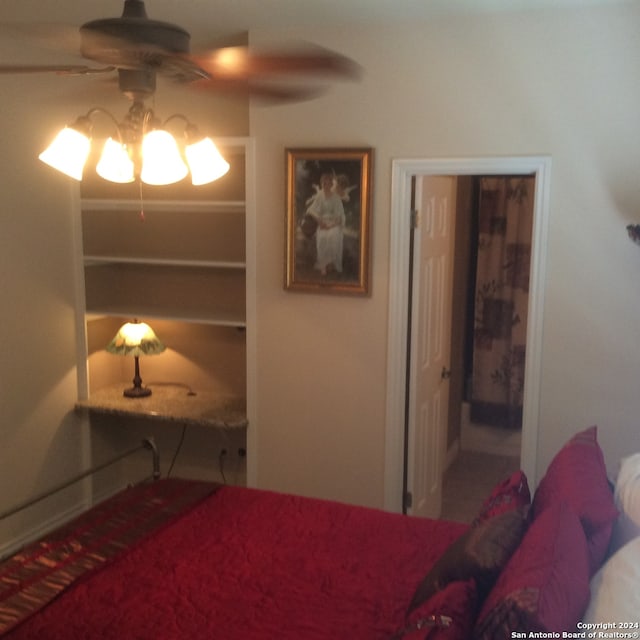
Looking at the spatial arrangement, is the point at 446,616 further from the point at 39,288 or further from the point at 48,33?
the point at 39,288

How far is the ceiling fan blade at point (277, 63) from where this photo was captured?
1724mm

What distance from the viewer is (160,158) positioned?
179cm

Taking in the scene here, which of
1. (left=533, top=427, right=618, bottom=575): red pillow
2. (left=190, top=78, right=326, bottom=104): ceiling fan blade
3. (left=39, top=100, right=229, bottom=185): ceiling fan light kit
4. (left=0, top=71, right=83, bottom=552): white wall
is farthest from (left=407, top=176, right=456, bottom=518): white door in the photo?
(left=0, top=71, right=83, bottom=552): white wall

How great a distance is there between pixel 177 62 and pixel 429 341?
2.42m

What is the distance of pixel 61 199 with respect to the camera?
3.79 meters

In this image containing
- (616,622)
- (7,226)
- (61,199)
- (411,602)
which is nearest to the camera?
(616,622)

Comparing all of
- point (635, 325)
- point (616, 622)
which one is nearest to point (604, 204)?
point (635, 325)

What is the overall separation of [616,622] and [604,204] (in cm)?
199

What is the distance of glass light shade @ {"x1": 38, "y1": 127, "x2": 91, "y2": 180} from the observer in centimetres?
183

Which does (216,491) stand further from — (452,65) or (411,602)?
(452,65)

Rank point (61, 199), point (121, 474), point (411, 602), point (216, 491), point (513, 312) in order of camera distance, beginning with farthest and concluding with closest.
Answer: point (513, 312) → point (121, 474) → point (61, 199) → point (216, 491) → point (411, 602)

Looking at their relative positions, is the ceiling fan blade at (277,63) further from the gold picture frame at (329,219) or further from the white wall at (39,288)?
the white wall at (39,288)

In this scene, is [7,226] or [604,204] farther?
[7,226]

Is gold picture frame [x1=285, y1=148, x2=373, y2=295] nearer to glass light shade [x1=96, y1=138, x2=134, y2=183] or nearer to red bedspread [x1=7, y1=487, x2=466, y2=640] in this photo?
red bedspread [x1=7, y1=487, x2=466, y2=640]
